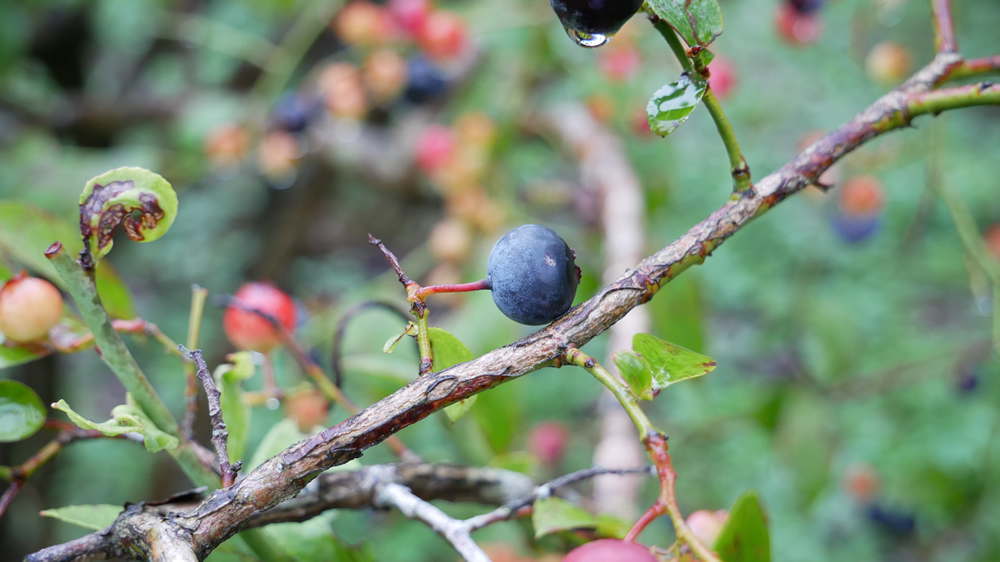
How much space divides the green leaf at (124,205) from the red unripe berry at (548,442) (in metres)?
1.03

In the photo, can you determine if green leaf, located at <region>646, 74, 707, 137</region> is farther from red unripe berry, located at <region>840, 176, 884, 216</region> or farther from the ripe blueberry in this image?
red unripe berry, located at <region>840, 176, 884, 216</region>

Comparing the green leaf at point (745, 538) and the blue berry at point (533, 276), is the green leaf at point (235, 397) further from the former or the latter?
the green leaf at point (745, 538)

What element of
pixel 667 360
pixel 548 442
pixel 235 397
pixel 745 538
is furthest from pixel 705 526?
pixel 548 442

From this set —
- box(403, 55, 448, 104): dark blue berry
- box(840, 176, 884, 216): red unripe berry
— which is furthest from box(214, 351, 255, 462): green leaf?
box(840, 176, 884, 216): red unripe berry

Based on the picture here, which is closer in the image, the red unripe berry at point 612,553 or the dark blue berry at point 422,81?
the red unripe berry at point 612,553

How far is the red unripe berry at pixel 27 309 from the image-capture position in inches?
14.7

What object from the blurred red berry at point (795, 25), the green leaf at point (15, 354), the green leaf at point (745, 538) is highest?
the blurred red berry at point (795, 25)

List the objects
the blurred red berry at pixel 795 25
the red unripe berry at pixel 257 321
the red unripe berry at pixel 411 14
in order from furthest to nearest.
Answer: the red unripe berry at pixel 411 14 < the blurred red berry at pixel 795 25 < the red unripe berry at pixel 257 321

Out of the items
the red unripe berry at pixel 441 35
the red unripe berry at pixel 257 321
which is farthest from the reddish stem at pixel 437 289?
the red unripe berry at pixel 441 35

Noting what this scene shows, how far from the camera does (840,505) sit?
5.76 feet

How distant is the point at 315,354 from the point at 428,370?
89 centimetres

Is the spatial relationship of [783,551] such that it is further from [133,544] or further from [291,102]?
[133,544]

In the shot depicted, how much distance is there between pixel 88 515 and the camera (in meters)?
0.35

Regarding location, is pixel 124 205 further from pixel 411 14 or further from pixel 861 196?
pixel 861 196
